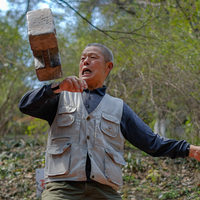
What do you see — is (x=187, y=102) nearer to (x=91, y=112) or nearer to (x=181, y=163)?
(x=181, y=163)

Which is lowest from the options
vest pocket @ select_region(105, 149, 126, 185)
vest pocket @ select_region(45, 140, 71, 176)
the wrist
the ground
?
the ground

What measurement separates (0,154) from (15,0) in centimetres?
415

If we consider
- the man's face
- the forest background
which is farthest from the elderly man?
the forest background

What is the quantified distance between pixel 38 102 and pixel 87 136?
0.51m

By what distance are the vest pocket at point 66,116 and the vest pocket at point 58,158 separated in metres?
0.17

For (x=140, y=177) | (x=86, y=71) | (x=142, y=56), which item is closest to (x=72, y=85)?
(x=86, y=71)

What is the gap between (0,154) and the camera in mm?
6172

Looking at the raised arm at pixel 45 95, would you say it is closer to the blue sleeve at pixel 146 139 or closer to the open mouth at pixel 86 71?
the open mouth at pixel 86 71

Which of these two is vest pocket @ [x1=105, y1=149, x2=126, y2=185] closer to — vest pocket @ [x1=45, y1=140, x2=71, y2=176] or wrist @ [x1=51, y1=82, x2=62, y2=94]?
vest pocket @ [x1=45, y1=140, x2=71, y2=176]

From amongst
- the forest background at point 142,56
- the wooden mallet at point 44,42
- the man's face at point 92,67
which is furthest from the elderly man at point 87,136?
the forest background at point 142,56

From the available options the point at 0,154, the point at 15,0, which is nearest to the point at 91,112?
the point at 0,154

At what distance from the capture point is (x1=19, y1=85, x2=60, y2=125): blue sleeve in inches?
80.7

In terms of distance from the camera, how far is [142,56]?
593cm

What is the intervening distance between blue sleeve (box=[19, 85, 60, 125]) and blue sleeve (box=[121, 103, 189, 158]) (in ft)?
2.50
